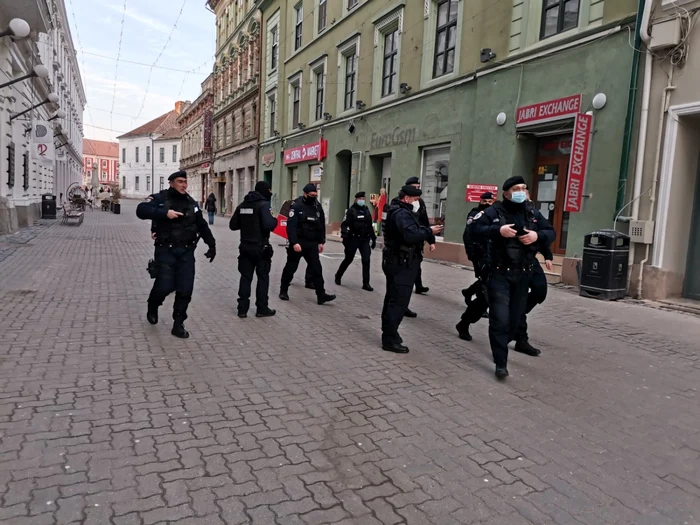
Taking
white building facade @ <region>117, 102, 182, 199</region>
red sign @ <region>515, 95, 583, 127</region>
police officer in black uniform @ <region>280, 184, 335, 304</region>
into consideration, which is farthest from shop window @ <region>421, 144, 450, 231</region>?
white building facade @ <region>117, 102, 182, 199</region>

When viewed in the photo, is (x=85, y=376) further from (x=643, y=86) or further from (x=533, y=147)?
(x=533, y=147)

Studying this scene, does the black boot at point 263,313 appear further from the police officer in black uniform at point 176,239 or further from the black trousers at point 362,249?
the black trousers at point 362,249

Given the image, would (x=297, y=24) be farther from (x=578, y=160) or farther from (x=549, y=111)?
(x=578, y=160)

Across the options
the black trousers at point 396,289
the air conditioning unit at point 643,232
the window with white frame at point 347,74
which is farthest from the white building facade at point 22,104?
the air conditioning unit at point 643,232

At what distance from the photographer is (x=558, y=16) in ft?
35.2

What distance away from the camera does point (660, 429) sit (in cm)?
379

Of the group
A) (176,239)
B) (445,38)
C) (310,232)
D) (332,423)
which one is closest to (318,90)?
(445,38)

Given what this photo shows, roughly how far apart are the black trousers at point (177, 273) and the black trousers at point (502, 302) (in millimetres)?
3165

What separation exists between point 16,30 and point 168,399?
1093 cm

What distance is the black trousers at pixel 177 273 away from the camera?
5.59 meters

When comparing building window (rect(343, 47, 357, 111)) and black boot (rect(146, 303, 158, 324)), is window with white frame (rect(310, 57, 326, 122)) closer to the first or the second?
building window (rect(343, 47, 357, 111))

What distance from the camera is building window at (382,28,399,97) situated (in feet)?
55.2

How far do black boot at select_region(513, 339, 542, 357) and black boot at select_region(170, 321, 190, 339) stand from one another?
3645 mm

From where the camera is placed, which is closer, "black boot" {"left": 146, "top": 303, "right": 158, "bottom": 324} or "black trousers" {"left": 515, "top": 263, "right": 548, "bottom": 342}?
"black trousers" {"left": 515, "top": 263, "right": 548, "bottom": 342}
